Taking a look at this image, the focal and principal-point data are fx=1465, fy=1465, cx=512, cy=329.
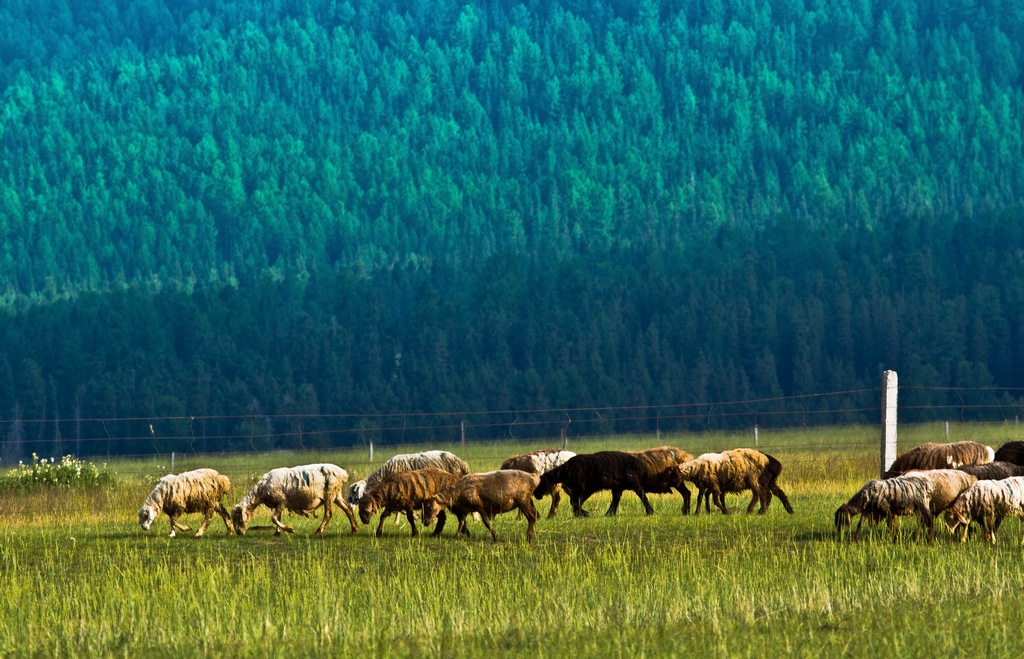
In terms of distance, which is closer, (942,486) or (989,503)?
(989,503)

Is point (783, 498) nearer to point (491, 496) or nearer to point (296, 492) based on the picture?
point (491, 496)

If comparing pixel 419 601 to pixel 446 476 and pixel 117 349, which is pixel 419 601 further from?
pixel 117 349

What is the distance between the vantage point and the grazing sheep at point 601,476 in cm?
2389

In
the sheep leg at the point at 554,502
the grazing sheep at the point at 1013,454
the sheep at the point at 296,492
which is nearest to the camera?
the sheep at the point at 296,492

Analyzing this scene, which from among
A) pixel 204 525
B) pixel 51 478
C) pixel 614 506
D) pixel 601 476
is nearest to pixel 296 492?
pixel 204 525

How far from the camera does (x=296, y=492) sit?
20891 mm

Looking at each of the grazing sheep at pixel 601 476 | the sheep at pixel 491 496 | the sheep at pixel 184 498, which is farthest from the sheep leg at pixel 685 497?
the sheep at pixel 184 498

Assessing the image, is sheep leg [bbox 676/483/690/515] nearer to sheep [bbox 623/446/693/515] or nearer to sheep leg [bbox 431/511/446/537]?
sheep [bbox 623/446/693/515]

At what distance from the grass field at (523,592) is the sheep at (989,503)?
0.32 m

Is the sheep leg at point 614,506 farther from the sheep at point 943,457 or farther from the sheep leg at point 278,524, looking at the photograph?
the sheep leg at point 278,524

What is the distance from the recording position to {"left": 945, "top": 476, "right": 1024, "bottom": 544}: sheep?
60.2 feet

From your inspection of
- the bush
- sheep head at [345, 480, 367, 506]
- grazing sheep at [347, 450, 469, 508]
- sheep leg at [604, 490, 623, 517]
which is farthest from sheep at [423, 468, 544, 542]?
the bush

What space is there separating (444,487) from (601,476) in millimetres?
4398

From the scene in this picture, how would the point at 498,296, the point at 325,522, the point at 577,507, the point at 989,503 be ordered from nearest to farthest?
the point at 989,503 → the point at 325,522 → the point at 577,507 → the point at 498,296
